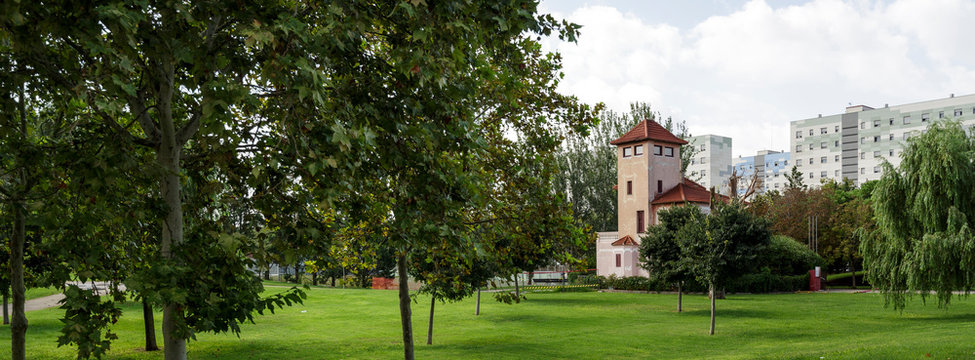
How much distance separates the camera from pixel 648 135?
5612 cm

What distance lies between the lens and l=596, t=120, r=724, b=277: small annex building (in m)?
55.8

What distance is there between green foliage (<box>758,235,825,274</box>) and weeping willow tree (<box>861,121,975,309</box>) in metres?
23.8

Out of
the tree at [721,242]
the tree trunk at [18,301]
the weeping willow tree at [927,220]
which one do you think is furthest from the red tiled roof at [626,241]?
the tree trunk at [18,301]

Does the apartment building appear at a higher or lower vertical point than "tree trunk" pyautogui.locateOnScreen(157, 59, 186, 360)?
higher

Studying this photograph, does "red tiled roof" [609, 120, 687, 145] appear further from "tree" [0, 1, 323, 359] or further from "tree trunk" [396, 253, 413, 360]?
"tree" [0, 1, 323, 359]

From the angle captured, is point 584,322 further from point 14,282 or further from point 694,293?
point 14,282

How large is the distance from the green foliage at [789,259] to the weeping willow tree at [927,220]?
23.8 m

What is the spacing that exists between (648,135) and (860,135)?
259ft

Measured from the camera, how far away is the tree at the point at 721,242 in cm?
2792

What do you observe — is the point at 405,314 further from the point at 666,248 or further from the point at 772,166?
the point at 772,166

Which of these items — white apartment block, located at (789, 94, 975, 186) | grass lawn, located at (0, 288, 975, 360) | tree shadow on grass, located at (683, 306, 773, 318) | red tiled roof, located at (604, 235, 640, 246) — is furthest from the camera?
white apartment block, located at (789, 94, 975, 186)

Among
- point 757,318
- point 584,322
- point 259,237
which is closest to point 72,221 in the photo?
point 259,237

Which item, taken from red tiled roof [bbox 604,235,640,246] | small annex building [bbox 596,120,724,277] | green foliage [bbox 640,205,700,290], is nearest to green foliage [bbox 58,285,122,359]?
green foliage [bbox 640,205,700,290]

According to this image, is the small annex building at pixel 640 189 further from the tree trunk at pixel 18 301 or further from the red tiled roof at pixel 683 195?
the tree trunk at pixel 18 301
